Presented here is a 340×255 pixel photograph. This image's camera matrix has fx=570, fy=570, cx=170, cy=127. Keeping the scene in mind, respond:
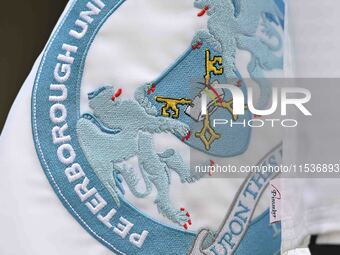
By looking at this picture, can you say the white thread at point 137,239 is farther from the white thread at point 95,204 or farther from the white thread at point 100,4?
the white thread at point 100,4

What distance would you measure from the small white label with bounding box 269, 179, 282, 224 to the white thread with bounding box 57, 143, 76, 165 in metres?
0.18

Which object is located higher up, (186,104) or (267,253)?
(186,104)

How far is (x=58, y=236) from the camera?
18.5 inches

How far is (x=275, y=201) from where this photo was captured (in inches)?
19.5

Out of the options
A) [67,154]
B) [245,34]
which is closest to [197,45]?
[245,34]

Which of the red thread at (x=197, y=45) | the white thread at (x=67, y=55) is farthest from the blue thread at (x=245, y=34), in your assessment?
the white thread at (x=67, y=55)

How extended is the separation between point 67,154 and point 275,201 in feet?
0.60

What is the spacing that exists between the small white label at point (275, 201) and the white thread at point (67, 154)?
0.18 meters

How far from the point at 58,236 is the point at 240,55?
0.22 metres

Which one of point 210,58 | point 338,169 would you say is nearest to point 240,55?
point 210,58

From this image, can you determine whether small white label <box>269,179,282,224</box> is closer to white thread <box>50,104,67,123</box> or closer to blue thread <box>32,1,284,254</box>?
blue thread <box>32,1,284,254</box>

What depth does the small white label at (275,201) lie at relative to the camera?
0.49 metres

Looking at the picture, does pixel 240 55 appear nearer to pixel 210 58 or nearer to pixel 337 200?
pixel 210 58

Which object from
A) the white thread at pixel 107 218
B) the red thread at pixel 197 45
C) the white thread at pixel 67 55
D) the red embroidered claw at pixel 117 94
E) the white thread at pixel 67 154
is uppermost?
the red thread at pixel 197 45
